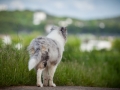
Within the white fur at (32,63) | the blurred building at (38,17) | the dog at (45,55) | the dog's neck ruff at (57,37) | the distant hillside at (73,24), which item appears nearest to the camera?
the white fur at (32,63)

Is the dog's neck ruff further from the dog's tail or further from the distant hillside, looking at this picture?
the distant hillside

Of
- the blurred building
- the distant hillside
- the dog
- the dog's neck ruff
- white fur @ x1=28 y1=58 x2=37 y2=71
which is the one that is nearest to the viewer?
white fur @ x1=28 y1=58 x2=37 y2=71

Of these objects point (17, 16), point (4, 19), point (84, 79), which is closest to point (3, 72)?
point (84, 79)

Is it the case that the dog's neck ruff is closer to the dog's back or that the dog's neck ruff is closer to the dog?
the dog

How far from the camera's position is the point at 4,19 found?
1563 inches

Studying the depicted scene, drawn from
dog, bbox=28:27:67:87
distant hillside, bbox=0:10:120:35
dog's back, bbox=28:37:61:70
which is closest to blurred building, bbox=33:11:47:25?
distant hillside, bbox=0:10:120:35

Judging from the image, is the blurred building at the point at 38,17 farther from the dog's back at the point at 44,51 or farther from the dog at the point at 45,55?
the dog's back at the point at 44,51

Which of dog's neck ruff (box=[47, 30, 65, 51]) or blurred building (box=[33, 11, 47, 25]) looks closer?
dog's neck ruff (box=[47, 30, 65, 51])

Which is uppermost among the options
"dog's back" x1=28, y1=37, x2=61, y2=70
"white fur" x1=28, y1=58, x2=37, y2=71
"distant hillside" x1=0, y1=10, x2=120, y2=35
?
"distant hillside" x1=0, y1=10, x2=120, y2=35

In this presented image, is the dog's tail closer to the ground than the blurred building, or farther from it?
closer to the ground

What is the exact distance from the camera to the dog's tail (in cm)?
753

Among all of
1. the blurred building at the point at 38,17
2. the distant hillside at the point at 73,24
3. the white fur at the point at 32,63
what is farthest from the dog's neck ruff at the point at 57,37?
the blurred building at the point at 38,17

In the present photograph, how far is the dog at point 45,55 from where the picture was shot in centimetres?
775

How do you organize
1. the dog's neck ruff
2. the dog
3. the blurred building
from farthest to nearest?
the blurred building < the dog's neck ruff < the dog
